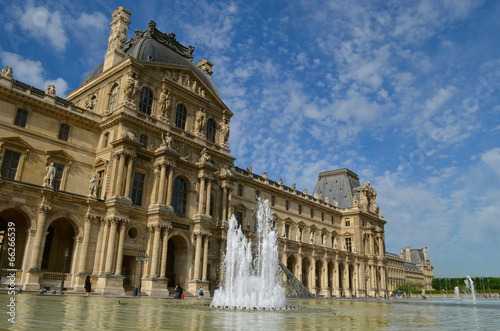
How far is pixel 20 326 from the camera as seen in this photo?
7953 millimetres

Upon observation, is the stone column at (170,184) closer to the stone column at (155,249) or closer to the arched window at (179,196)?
the arched window at (179,196)

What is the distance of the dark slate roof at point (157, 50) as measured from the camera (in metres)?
39.8

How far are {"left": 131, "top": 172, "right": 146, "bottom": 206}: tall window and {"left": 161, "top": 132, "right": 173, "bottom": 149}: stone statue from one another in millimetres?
3500

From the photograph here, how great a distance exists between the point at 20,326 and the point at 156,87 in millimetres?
33053

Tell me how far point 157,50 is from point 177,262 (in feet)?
71.1

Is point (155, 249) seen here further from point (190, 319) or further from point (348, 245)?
point (348, 245)

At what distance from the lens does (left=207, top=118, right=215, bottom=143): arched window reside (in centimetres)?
4416

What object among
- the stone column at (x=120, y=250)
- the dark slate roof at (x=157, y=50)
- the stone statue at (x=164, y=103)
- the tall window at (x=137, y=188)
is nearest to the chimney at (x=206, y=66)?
the dark slate roof at (x=157, y=50)

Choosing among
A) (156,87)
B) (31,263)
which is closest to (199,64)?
(156,87)

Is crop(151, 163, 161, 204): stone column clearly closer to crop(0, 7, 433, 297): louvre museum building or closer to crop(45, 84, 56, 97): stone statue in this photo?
crop(0, 7, 433, 297): louvre museum building

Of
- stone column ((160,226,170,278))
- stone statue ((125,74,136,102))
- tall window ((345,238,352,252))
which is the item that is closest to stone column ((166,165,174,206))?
stone column ((160,226,170,278))

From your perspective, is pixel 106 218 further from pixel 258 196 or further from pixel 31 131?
pixel 258 196

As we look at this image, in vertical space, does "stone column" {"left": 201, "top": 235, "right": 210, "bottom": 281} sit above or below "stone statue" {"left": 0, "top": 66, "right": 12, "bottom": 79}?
below

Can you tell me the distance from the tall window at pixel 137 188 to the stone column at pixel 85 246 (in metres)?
4.46
